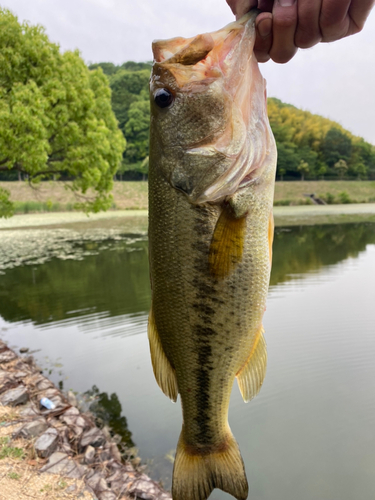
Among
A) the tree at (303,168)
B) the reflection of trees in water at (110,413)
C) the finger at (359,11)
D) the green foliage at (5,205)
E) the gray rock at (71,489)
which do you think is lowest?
the reflection of trees in water at (110,413)

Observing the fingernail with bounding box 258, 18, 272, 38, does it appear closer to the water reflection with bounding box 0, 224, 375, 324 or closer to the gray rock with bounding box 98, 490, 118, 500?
the gray rock with bounding box 98, 490, 118, 500

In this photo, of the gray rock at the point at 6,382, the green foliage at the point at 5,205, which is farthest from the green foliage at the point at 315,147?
the gray rock at the point at 6,382

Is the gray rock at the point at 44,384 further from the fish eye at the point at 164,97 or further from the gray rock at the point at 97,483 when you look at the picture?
the fish eye at the point at 164,97

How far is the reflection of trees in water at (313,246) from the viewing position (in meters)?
12.1

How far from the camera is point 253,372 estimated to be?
1.76 m

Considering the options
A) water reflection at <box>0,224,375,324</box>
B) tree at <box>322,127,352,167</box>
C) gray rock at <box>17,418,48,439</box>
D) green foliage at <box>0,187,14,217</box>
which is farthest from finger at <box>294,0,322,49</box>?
tree at <box>322,127,352,167</box>

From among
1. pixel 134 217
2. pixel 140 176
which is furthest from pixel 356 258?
pixel 140 176

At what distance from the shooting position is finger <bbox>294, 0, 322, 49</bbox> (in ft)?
4.51

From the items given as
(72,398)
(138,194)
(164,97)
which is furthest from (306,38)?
(138,194)

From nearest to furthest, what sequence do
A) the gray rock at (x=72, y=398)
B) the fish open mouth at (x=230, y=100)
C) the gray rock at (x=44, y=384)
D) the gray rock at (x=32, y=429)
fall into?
1. the fish open mouth at (x=230, y=100)
2. the gray rock at (x=32, y=429)
3. the gray rock at (x=72, y=398)
4. the gray rock at (x=44, y=384)

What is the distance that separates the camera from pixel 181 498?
1675 millimetres

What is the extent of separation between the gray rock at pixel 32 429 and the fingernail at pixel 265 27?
412cm

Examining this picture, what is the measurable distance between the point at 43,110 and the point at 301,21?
944cm

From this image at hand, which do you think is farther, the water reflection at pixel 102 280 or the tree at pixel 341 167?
the tree at pixel 341 167
